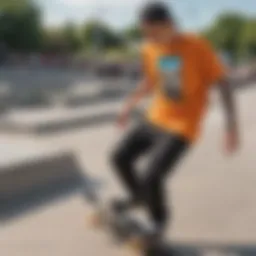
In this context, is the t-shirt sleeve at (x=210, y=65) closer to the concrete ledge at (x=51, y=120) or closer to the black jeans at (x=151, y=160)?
the black jeans at (x=151, y=160)

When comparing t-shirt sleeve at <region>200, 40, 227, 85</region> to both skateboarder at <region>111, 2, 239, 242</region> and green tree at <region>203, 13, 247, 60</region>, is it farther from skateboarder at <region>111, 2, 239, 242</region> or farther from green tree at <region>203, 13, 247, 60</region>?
green tree at <region>203, 13, 247, 60</region>

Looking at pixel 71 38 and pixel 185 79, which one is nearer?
pixel 185 79

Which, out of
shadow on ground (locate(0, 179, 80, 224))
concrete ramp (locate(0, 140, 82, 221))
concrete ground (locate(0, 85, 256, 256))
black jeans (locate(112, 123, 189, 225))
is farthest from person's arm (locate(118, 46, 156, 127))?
concrete ramp (locate(0, 140, 82, 221))

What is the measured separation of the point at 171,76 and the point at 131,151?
0.53 meters

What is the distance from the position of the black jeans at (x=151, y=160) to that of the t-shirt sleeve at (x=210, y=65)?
0.44 metres

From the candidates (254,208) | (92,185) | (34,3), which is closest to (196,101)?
(254,208)

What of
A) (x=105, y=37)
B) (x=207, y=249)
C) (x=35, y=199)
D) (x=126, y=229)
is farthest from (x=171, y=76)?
(x=105, y=37)

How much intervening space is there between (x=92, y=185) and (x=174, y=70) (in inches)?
102

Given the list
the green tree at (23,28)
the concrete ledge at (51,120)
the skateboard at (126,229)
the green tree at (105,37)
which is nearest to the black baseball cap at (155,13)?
the skateboard at (126,229)

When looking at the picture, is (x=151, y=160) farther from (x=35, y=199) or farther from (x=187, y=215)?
(x=35, y=199)

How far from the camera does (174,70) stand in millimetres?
4531

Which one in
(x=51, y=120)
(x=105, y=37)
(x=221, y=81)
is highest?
(x=105, y=37)

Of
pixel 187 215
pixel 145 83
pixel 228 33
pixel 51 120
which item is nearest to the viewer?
pixel 145 83

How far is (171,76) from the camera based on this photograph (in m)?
4.56
